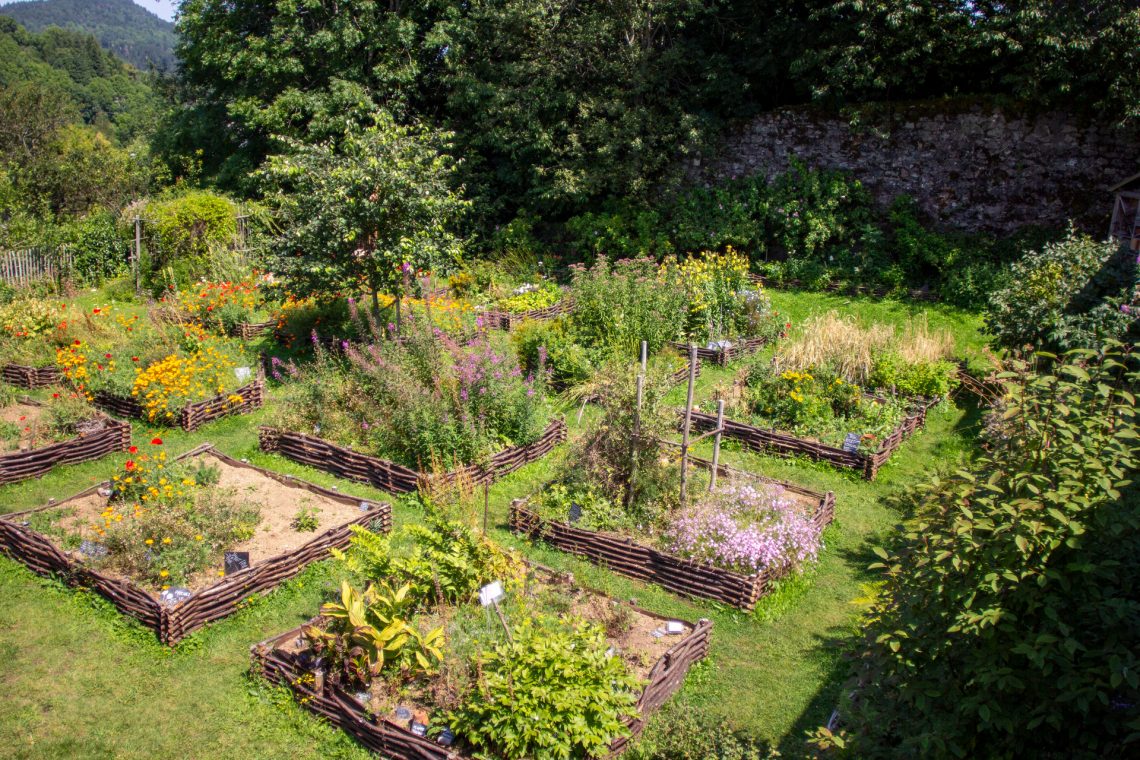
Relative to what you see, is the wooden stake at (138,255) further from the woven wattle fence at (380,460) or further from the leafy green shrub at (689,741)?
the leafy green shrub at (689,741)

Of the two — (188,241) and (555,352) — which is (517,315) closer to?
(555,352)

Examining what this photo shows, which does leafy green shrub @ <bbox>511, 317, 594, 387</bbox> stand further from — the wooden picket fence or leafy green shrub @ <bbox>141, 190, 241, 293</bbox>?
the wooden picket fence

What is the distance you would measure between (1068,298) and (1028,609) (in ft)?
25.2

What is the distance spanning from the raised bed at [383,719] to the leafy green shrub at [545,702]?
0.19 metres

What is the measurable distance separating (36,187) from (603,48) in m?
18.7

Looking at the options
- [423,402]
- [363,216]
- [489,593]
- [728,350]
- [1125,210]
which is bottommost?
[489,593]

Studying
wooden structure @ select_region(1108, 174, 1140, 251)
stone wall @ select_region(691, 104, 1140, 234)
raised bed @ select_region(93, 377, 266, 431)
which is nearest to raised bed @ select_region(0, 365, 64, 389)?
raised bed @ select_region(93, 377, 266, 431)

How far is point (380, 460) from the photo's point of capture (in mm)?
9000

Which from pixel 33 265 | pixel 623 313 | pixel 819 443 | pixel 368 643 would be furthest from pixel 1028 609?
pixel 33 265

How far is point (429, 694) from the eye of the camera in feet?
18.9

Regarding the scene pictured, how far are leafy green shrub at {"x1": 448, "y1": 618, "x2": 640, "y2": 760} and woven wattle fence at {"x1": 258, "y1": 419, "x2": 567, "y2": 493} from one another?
3106mm

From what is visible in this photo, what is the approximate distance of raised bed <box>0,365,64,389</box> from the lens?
38.1 feet

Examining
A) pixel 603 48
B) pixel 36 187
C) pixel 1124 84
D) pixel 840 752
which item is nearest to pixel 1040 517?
pixel 840 752

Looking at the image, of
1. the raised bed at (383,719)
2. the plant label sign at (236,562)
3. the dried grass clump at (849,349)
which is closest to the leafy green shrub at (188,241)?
the plant label sign at (236,562)
